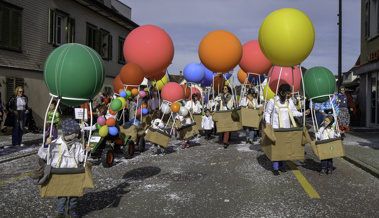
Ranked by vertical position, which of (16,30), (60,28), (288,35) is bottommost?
(288,35)

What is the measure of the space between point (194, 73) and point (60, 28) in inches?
312

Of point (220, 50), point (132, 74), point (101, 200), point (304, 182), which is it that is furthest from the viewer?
point (220, 50)

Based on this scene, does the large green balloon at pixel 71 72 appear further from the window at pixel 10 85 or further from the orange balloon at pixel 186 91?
the window at pixel 10 85

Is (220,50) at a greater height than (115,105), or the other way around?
(220,50)

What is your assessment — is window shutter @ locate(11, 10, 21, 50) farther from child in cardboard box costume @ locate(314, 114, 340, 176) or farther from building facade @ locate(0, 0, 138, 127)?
child in cardboard box costume @ locate(314, 114, 340, 176)

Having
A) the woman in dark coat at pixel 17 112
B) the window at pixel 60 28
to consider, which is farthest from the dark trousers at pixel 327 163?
the window at pixel 60 28

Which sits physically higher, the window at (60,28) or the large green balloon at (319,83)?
the window at (60,28)

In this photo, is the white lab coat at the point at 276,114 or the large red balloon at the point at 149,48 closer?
the white lab coat at the point at 276,114

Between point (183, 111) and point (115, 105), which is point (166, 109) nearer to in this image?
point (183, 111)

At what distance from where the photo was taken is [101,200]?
4660mm

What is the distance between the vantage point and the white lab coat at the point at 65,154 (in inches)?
153

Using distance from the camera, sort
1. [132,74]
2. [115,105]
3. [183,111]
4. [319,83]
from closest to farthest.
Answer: [319,83] → [115,105] → [132,74] → [183,111]

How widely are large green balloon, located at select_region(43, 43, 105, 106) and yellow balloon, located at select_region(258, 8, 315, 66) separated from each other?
3.40m

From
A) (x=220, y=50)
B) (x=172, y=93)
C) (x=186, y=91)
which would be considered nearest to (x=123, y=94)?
(x=172, y=93)
